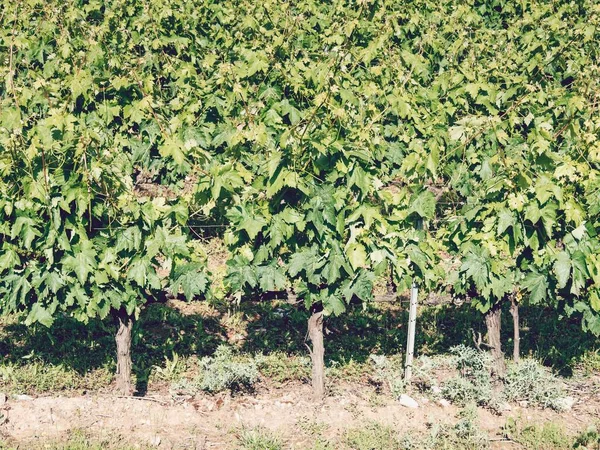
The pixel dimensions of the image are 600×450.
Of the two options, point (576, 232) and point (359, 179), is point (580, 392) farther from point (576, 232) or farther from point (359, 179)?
point (359, 179)

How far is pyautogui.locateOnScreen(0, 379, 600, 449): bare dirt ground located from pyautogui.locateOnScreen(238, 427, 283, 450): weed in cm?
8

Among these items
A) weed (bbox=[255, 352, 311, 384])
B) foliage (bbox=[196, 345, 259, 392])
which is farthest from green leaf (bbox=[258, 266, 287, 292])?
weed (bbox=[255, 352, 311, 384])

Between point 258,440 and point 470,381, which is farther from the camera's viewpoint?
point 470,381

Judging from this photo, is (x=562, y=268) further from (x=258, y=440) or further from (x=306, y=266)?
(x=258, y=440)

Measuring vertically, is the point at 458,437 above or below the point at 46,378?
below

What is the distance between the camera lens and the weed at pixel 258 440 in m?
5.96

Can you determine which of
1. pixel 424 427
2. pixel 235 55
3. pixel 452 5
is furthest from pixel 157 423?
pixel 452 5

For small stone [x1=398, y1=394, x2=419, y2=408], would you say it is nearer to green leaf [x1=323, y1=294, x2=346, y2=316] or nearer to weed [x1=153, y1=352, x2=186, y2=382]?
green leaf [x1=323, y1=294, x2=346, y2=316]

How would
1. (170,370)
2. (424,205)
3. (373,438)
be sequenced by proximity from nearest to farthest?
(373,438), (424,205), (170,370)

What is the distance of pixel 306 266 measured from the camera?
6301 mm

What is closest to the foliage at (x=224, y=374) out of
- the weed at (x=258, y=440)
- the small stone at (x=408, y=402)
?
the weed at (x=258, y=440)

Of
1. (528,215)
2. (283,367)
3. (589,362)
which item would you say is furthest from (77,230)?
(589,362)

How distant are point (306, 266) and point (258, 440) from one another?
4.92 ft

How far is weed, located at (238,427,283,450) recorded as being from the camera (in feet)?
19.5
